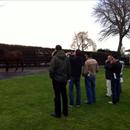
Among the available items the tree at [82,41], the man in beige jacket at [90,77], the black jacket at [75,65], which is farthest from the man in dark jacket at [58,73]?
the tree at [82,41]

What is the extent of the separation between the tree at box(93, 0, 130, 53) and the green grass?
4234 centimetres

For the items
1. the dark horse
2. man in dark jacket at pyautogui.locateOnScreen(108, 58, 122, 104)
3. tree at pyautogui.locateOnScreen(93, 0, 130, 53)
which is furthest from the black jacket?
tree at pyautogui.locateOnScreen(93, 0, 130, 53)

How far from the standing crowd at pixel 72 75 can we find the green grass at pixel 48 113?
38cm

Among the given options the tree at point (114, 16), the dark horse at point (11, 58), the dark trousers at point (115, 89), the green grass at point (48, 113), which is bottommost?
the green grass at point (48, 113)

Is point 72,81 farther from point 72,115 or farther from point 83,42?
point 83,42

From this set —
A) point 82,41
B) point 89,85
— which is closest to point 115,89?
point 89,85

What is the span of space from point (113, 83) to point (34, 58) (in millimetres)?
21434

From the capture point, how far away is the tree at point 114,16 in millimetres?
57812

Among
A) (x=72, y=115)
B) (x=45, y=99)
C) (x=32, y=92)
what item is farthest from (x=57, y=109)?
(x=32, y=92)

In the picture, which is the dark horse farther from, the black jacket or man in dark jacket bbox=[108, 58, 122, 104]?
the black jacket

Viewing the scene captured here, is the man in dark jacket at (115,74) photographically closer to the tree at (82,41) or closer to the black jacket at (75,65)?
the black jacket at (75,65)

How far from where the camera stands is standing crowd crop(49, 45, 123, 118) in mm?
11258

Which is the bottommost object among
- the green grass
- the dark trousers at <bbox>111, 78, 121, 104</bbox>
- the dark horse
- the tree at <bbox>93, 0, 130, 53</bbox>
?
the green grass

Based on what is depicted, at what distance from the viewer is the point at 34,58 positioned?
115 feet
